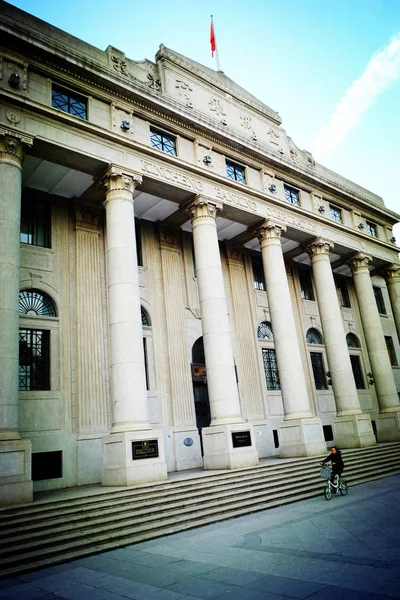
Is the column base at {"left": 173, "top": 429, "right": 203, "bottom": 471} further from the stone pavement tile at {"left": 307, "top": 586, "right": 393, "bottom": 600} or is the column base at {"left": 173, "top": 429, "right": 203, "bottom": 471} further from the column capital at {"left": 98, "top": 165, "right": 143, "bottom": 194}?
the stone pavement tile at {"left": 307, "top": 586, "right": 393, "bottom": 600}

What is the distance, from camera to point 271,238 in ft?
72.8

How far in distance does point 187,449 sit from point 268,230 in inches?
435

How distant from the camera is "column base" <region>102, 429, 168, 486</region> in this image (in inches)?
520

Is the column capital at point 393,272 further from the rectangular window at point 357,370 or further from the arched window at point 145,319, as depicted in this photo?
the arched window at point 145,319

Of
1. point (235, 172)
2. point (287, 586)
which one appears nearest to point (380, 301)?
point (235, 172)

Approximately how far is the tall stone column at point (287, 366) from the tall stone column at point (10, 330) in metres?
11.6

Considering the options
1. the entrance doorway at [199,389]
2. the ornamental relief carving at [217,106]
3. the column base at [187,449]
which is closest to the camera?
the column base at [187,449]

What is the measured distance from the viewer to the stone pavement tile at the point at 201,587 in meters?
6.26

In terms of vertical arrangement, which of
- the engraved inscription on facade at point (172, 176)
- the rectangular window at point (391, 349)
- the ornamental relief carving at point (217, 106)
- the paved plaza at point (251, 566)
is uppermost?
the ornamental relief carving at point (217, 106)

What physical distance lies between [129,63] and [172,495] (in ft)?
55.8

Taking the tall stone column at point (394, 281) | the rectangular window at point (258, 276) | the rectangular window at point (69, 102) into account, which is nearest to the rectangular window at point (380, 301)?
the tall stone column at point (394, 281)

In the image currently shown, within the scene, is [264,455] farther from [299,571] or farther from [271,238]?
[299,571]

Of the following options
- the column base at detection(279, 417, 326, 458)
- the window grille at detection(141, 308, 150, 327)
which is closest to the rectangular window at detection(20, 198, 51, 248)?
the window grille at detection(141, 308, 150, 327)

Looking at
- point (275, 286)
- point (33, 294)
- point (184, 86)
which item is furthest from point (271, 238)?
point (33, 294)
